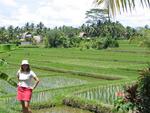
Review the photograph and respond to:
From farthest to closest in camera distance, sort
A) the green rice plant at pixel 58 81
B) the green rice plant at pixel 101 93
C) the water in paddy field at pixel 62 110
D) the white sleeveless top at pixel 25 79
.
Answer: the green rice plant at pixel 58 81
the green rice plant at pixel 101 93
the water in paddy field at pixel 62 110
the white sleeveless top at pixel 25 79

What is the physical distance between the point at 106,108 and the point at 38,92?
3.42 metres

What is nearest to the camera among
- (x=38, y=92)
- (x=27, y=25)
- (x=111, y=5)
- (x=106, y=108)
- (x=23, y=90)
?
(x=111, y=5)

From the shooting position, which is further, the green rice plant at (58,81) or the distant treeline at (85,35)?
the distant treeline at (85,35)

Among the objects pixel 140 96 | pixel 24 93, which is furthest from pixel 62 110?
pixel 24 93

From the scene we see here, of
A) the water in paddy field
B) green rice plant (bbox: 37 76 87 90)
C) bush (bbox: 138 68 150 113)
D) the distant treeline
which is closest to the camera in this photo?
bush (bbox: 138 68 150 113)

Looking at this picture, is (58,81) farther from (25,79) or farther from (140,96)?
(25,79)

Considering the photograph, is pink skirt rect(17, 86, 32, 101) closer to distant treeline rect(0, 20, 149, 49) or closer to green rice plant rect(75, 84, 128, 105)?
green rice plant rect(75, 84, 128, 105)

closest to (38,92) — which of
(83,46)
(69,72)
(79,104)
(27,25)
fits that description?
(79,104)

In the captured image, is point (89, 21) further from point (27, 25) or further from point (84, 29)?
point (27, 25)

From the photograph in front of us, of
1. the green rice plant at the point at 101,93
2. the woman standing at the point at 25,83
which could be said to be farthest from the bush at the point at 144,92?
the green rice plant at the point at 101,93

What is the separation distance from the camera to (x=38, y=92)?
11516 mm

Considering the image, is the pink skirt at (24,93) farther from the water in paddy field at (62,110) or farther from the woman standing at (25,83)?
the water in paddy field at (62,110)

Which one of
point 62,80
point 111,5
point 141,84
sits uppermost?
point 111,5

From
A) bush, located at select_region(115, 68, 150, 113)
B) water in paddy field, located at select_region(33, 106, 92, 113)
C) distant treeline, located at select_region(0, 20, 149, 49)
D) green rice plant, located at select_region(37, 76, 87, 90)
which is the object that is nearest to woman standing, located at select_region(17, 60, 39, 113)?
bush, located at select_region(115, 68, 150, 113)
